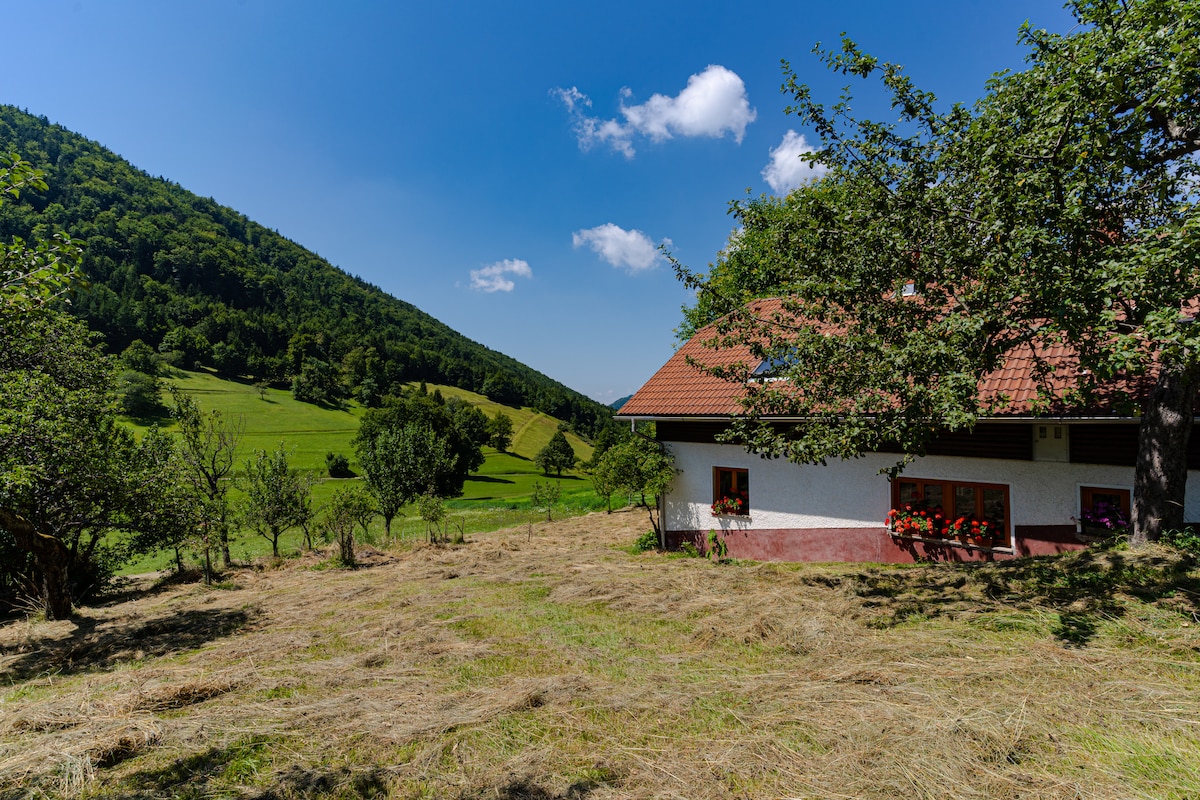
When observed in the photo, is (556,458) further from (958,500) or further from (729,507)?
(958,500)

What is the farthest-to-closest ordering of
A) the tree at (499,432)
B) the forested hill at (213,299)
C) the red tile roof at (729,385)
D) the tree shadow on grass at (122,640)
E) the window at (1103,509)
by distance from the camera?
the forested hill at (213,299) → the tree at (499,432) → the window at (1103,509) → the red tile roof at (729,385) → the tree shadow on grass at (122,640)

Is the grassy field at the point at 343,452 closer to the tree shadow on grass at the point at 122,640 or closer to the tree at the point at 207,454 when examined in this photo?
the tree at the point at 207,454

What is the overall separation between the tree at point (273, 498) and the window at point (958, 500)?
18.4 metres

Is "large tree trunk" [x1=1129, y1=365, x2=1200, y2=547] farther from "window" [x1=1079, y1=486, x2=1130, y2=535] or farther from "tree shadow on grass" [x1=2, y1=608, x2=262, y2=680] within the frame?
"tree shadow on grass" [x1=2, y1=608, x2=262, y2=680]

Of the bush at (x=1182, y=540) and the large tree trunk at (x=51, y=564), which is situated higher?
the bush at (x=1182, y=540)

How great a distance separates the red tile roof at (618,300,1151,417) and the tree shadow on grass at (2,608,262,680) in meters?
8.91

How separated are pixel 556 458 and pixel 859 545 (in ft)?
197

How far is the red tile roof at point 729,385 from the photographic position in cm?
816

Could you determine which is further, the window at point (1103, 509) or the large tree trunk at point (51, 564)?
the large tree trunk at point (51, 564)

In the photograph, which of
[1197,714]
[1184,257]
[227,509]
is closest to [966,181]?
[1184,257]

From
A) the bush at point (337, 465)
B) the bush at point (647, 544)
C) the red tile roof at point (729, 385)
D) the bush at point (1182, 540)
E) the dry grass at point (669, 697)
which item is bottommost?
the bush at point (337, 465)

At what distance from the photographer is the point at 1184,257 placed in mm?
4453

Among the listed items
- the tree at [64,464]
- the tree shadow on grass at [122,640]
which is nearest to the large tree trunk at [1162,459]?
the tree shadow on grass at [122,640]

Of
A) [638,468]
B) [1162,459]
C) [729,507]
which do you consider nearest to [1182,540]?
[1162,459]
